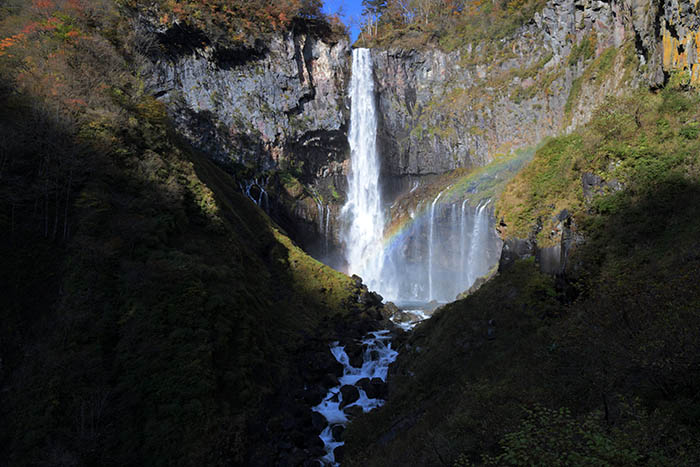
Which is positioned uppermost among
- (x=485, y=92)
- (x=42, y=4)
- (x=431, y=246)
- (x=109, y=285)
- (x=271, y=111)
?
(x=485, y=92)

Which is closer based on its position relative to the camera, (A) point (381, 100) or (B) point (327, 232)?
(B) point (327, 232)

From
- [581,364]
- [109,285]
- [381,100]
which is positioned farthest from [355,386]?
[381,100]

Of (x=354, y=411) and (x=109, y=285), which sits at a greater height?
(x=109, y=285)

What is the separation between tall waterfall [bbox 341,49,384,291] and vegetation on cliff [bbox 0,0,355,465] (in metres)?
26.8

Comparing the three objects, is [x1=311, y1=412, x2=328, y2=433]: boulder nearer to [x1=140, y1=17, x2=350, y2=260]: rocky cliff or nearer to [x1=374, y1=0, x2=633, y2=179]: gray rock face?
[x1=140, y1=17, x2=350, y2=260]: rocky cliff

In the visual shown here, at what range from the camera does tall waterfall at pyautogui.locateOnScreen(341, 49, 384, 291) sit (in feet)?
165

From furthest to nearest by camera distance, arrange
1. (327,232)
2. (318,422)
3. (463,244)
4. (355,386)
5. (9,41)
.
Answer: (327,232), (463,244), (355,386), (9,41), (318,422)

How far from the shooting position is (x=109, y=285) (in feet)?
46.3

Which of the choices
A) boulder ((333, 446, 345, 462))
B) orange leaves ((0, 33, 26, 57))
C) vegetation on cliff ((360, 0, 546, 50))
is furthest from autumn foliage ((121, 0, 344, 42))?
boulder ((333, 446, 345, 462))

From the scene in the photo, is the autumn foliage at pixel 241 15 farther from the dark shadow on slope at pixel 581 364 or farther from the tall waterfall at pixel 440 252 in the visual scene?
the dark shadow on slope at pixel 581 364

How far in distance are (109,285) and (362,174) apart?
4064 centimetres

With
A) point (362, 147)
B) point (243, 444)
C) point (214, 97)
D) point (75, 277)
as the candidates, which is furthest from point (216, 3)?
point (243, 444)

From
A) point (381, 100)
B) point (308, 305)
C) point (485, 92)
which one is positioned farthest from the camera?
point (381, 100)

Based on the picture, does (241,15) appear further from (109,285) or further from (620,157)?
(620,157)
